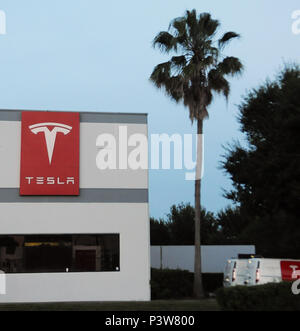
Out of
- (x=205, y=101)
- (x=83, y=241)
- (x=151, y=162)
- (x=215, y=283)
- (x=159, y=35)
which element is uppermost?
(x=159, y=35)

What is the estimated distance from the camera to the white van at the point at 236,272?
70.3ft

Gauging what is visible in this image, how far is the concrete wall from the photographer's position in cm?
3138

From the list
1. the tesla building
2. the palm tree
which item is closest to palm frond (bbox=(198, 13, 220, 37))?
the palm tree

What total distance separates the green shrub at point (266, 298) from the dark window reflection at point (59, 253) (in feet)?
29.6

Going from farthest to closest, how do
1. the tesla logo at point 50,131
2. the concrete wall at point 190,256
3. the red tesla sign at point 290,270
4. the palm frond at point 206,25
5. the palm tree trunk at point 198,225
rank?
1. the concrete wall at point 190,256
2. the palm frond at point 206,25
3. the palm tree trunk at point 198,225
4. the tesla logo at point 50,131
5. the red tesla sign at point 290,270

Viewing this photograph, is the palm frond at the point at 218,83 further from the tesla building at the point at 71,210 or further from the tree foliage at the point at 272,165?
the tesla building at the point at 71,210

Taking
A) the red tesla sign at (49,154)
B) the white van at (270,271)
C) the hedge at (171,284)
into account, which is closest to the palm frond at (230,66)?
the red tesla sign at (49,154)

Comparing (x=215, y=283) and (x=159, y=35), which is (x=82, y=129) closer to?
(x=159, y=35)

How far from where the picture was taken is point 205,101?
27.9m

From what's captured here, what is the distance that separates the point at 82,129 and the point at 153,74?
6.19 metres

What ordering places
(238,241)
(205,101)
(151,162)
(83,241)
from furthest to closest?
(238,241) → (205,101) → (151,162) → (83,241)

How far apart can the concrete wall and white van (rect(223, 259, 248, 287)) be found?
870 centimetres

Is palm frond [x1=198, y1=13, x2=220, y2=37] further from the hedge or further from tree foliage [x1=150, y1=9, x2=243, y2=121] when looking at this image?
the hedge
